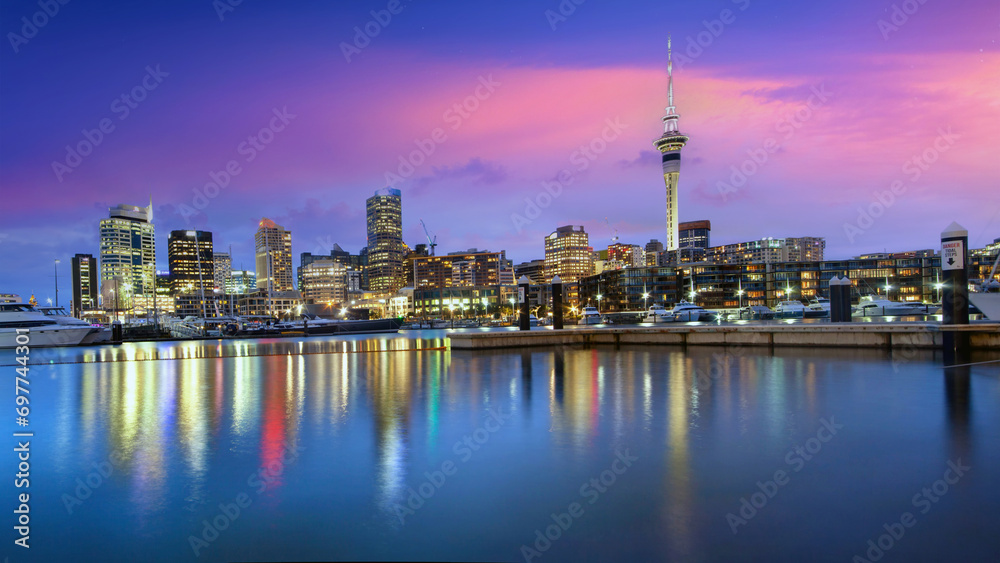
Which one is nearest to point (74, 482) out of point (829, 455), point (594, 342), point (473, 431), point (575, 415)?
point (473, 431)

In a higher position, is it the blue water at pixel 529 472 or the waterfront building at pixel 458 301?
the blue water at pixel 529 472

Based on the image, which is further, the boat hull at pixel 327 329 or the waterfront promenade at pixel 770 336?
the boat hull at pixel 327 329

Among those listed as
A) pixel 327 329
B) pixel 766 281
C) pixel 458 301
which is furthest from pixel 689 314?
pixel 458 301

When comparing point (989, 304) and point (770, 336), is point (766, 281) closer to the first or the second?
point (989, 304)

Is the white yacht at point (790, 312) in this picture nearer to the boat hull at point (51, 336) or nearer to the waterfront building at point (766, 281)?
the waterfront building at point (766, 281)

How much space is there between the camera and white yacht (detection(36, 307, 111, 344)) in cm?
5853

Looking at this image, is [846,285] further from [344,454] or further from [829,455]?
[344,454]

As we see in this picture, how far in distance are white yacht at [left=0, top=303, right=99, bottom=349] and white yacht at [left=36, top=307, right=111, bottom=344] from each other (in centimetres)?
Answer: 107

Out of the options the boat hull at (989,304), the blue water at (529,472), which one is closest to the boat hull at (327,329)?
the blue water at (529,472)

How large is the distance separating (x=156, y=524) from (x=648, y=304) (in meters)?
136

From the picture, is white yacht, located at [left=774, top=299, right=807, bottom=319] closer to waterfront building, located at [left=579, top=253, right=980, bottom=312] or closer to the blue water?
the blue water

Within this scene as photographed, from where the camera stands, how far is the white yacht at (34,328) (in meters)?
52.5

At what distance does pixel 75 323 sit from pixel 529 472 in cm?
6823

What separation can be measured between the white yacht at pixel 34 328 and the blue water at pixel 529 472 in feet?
157
